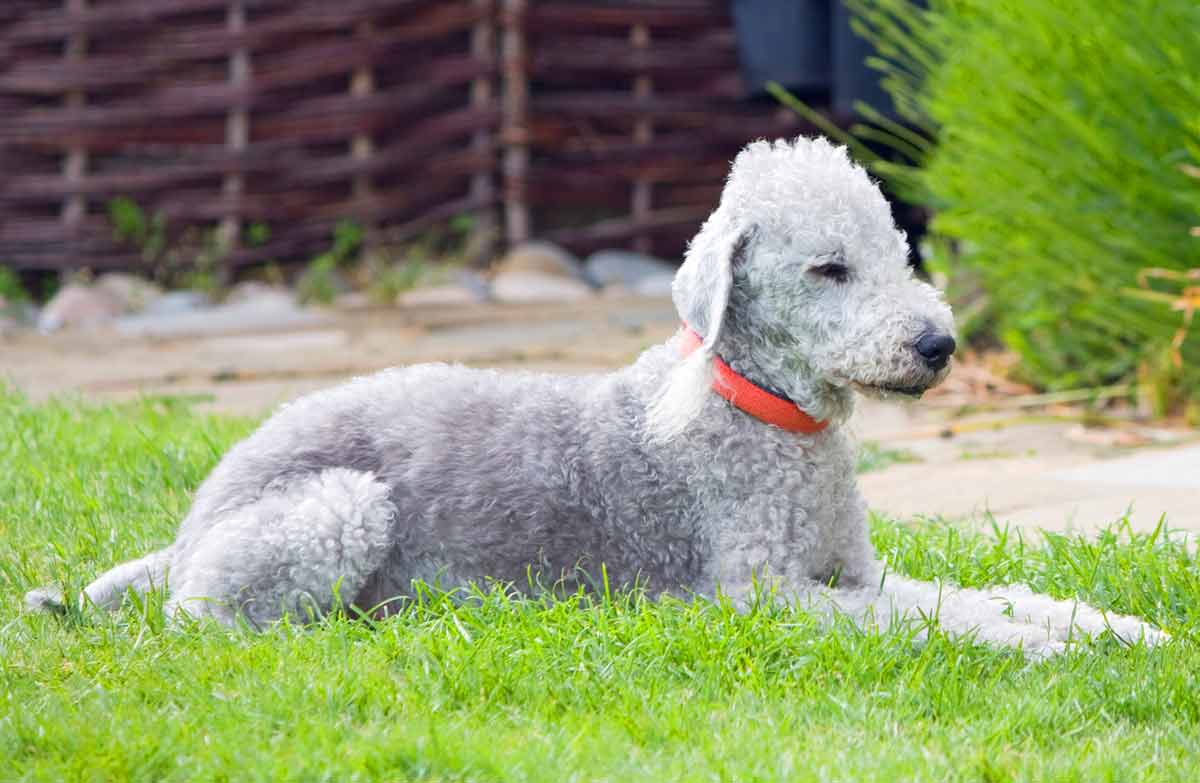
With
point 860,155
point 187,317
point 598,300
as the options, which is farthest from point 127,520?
point 598,300

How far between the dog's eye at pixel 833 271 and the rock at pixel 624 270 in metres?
8.47

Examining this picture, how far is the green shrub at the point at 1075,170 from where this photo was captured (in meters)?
5.89

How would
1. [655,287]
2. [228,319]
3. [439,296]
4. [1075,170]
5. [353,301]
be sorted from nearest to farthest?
[1075,170] → [228,319] → [353,301] → [439,296] → [655,287]

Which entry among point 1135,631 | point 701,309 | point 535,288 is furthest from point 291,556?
point 535,288

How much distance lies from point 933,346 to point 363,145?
8805 mm

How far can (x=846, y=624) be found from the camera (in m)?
3.28

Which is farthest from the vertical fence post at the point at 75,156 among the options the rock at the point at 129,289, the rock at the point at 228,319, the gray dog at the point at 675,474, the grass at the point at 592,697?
the gray dog at the point at 675,474

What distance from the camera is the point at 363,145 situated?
11570 millimetres

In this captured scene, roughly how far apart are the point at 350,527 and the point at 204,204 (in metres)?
8.27

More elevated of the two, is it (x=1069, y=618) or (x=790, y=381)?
(x=790, y=381)

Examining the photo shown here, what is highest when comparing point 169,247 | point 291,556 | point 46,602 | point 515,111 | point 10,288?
point 515,111

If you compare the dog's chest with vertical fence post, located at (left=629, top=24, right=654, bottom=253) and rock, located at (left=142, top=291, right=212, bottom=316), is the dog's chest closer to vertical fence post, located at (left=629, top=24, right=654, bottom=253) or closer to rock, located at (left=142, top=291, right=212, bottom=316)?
rock, located at (left=142, top=291, right=212, bottom=316)

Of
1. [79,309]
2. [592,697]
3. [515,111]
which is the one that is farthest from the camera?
[515,111]

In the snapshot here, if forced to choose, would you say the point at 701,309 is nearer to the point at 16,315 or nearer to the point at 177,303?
the point at 177,303
